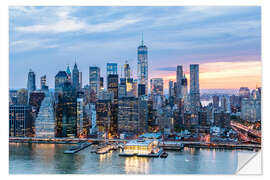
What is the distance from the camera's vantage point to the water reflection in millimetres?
5270

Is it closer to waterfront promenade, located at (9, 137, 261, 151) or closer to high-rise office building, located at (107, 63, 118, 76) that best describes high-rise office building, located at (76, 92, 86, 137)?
waterfront promenade, located at (9, 137, 261, 151)

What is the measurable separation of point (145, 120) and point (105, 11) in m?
5.58

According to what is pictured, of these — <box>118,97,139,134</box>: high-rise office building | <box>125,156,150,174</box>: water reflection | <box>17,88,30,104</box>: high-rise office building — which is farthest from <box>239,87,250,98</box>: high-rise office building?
<box>17,88,30,104</box>: high-rise office building

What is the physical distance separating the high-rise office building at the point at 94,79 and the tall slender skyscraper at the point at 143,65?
1503 millimetres

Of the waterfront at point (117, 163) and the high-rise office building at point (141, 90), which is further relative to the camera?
the high-rise office building at point (141, 90)

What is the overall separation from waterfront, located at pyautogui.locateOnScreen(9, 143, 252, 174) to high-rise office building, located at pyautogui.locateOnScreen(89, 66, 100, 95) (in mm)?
3822

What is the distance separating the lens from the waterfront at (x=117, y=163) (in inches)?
213

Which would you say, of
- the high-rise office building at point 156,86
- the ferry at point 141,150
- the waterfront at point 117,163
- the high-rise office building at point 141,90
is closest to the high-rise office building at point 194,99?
the high-rise office building at point 156,86

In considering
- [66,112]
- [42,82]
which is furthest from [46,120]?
[42,82]

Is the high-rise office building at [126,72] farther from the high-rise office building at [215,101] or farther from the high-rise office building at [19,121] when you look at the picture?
the high-rise office building at [19,121]

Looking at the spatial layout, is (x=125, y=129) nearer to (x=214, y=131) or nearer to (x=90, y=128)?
(x=90, y=128)

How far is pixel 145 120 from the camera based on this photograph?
10578 mm

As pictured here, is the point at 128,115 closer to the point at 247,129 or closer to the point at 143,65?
the point at 143,65

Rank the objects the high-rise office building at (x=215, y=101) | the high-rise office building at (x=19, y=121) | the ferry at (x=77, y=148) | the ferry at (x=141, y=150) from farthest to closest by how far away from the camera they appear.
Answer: the high-rise office building at (x=19, y=121) < the high-rise office building at (x=215, y=101) < the ferry at (x=77, y=148) < the ferry at (x=141, y=150)
